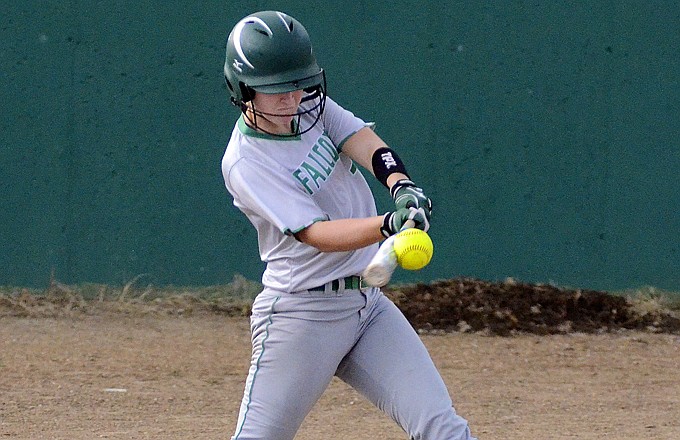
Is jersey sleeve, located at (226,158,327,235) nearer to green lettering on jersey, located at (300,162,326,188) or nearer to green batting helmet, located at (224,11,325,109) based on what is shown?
green lettering on jersey, located at (300,162,326,188)

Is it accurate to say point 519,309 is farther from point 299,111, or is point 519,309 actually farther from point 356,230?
point 356,230

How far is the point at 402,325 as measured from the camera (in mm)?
3496

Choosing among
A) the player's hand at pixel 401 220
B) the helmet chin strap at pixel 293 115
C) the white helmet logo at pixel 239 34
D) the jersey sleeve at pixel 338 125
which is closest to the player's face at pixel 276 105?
the helmet chin strap at pixel 293 115

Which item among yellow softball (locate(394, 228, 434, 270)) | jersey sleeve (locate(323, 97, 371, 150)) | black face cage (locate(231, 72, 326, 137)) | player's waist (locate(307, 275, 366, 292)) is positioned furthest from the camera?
jersey sleeve (locate(323, 97, 371, 150))

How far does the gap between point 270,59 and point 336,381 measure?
3.33m

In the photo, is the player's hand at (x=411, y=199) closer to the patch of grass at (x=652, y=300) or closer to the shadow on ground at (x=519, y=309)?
the shadow on ground at (x=519, y=309)

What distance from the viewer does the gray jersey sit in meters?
3.24

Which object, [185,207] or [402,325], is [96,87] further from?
[402,325]

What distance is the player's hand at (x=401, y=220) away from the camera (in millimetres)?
3002

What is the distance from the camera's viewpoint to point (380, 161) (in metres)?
3.45

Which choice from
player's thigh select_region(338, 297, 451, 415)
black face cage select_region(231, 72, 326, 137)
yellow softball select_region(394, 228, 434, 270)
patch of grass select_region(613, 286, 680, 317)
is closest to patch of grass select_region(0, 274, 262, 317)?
patch of grass select_region(613, 286, 680, 317)

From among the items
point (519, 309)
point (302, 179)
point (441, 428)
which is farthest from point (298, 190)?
point (519, 309)

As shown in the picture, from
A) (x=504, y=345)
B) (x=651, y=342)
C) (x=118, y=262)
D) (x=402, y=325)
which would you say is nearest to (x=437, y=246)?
(x=504, y=345)

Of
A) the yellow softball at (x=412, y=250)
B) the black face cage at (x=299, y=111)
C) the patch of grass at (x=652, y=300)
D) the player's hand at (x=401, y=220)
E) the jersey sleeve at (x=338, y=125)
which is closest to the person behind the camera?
the yellow softball at (x=412, y=250)
